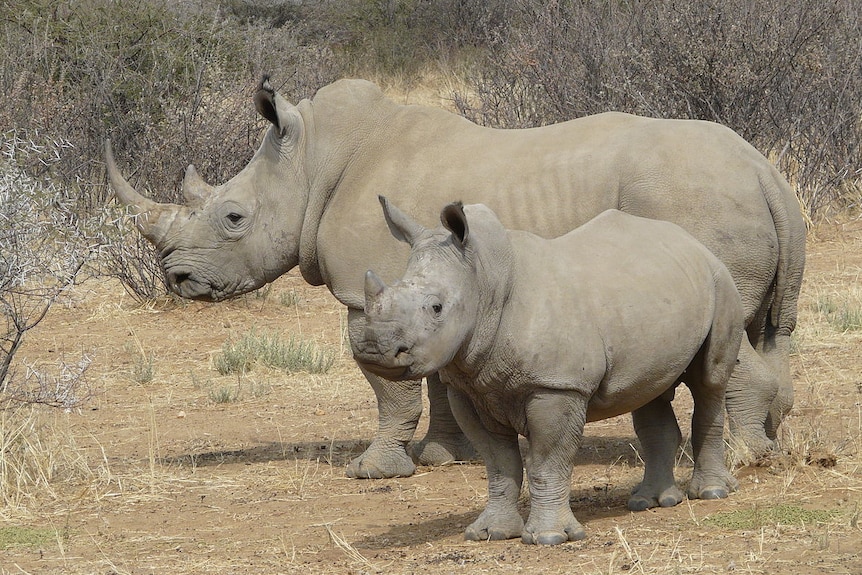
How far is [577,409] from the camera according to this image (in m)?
5.41

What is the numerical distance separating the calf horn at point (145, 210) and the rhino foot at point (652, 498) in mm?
3035

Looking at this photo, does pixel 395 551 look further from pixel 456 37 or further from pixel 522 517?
pixel 456 37

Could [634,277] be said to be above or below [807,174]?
above

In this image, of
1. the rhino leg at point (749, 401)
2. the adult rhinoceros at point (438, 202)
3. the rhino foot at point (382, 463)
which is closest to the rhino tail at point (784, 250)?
the adult rhinoceros at point (438, 202)

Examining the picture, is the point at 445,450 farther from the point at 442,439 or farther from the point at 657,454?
the point at 657,454

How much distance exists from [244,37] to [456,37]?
772 cm

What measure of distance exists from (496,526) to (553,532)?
0.26 metres

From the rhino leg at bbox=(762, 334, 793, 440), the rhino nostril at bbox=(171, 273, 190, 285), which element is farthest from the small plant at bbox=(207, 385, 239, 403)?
the rhino leg at bbox=(762, 334, 793, 440)

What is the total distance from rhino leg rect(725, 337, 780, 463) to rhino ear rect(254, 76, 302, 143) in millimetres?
2582

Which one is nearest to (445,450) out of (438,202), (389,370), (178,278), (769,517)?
(438,202)

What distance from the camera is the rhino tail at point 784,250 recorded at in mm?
6727

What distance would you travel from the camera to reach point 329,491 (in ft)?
23.0

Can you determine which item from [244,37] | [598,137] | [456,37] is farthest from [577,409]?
[456,37]

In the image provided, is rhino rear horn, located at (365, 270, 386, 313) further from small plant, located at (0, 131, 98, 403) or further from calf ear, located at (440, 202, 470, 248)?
small plant, located at (0, 131, 98, 403)
